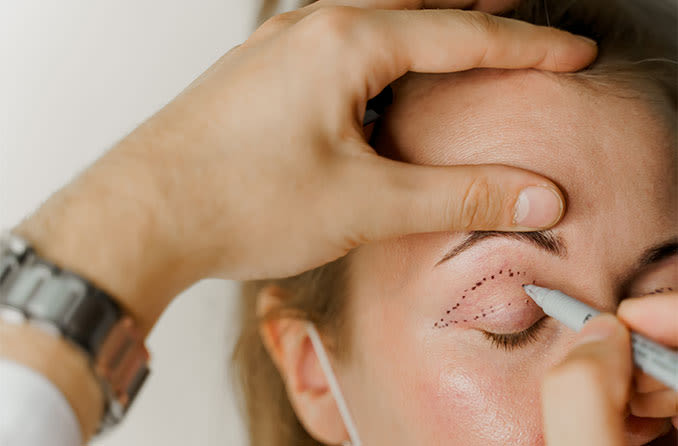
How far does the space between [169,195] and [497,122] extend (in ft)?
1.84

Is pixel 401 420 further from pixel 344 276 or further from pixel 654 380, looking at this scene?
pixel 654 380

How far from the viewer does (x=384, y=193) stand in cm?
89

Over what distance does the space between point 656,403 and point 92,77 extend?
1351mm

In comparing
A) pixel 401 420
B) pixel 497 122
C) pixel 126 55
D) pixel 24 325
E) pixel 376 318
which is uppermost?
pixel 126 55

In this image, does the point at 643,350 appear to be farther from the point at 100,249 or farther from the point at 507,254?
the point at 100,249

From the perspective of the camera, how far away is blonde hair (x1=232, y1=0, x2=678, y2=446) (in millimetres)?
1246

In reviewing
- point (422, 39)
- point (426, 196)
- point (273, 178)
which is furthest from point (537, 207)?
point (273, 178)

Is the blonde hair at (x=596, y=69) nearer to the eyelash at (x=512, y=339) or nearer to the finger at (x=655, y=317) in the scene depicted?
the eyelash at (x=512, y=339)

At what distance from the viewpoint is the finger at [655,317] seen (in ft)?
2.69

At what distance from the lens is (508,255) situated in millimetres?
1047

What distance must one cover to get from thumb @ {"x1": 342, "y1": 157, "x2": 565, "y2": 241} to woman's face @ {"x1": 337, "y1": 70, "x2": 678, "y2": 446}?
130 mm

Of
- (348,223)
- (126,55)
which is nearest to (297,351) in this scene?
(348,223)

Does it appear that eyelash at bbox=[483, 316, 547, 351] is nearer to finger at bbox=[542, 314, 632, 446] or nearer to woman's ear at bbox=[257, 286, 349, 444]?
finger at bbox=[542, 314, 632, 446]

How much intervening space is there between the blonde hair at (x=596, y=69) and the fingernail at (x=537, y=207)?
287 mm
